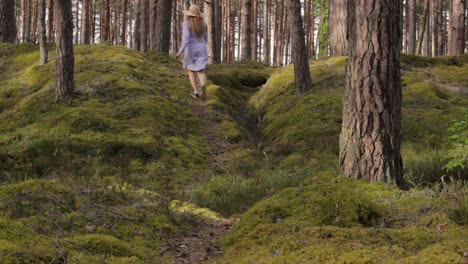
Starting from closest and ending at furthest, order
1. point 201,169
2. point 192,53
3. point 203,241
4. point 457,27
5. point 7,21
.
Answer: point 203,241
point 201,169
point 192,53
point 7,21
point 457,27

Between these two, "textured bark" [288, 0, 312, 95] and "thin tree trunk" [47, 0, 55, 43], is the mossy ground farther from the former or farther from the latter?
"thin tree trunk" [47, 0, 55, 43]

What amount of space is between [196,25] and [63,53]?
3.43 metres

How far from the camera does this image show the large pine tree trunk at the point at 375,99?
536 centimetres

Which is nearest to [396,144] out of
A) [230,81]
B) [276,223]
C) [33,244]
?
[276,223]

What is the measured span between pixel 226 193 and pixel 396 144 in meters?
2.51

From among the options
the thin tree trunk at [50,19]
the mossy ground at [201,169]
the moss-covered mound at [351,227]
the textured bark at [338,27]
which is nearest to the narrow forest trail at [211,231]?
the mossy ground at [201,169]

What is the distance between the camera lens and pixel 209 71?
16.5 metres

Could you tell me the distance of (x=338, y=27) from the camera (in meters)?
14.6

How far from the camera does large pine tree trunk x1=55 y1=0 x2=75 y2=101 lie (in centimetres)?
1017

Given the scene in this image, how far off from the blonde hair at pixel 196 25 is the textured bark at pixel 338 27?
5008mm

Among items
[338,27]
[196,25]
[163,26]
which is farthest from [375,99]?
[163,26]

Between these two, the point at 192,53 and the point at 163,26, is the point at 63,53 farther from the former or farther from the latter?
Result: the point at 163,26

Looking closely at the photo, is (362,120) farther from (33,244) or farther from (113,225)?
(33,244)

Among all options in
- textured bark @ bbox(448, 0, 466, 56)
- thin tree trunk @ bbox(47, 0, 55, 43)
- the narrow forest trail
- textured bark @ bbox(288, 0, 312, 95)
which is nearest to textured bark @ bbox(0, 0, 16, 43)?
thin tree trunk @ bbox(47, 0, 55, 43)
